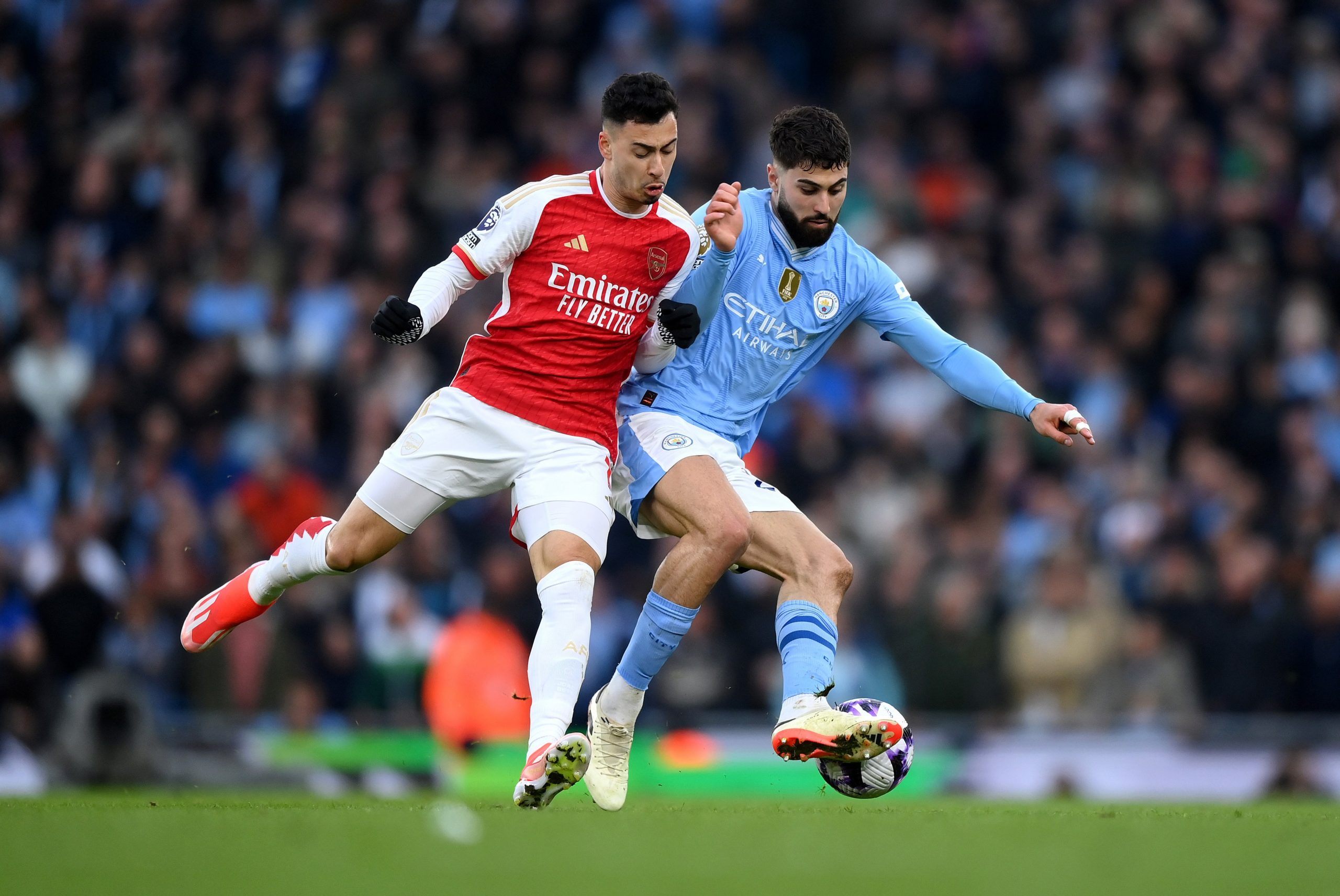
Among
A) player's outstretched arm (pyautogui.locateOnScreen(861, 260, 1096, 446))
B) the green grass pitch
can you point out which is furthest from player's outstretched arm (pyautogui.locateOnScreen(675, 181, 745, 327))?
the green grass pitch

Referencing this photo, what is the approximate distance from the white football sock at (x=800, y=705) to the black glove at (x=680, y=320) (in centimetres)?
144

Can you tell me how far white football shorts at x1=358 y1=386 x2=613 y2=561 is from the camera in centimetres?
704

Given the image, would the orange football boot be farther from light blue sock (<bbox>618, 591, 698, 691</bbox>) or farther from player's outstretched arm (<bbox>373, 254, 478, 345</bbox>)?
light blue sock (<bbox>618, 591, 698, 691</bbox>)

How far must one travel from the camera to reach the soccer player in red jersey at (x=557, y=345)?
6.91 meters

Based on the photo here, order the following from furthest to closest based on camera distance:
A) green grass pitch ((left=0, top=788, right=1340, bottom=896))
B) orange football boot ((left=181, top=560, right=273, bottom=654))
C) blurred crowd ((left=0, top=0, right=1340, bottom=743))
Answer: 1. blurred crowd ((left=0, top=0, right=1340, bottom=743))
2. orange football boot ((left=181, top=560, right=273, bottom=654))
3. green grass pitch ((left=0, top=788, right=1340, bottom=896))

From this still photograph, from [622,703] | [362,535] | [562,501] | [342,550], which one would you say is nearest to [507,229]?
[562,501]

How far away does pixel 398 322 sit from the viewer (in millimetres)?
6727

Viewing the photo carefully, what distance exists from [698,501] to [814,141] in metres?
1.50

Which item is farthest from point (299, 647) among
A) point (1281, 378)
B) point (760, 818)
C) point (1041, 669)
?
point (1281, 378)

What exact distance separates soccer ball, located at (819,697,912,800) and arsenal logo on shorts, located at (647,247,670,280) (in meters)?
1.86

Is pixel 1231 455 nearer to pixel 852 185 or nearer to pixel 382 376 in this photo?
pixel 852 185

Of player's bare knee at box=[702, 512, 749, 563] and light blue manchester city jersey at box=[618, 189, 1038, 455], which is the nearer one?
player's bare knee at box=[702, 512, 749, 563]

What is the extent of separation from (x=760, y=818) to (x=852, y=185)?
845cm

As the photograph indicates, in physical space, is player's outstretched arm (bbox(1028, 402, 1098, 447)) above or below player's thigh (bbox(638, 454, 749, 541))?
above
